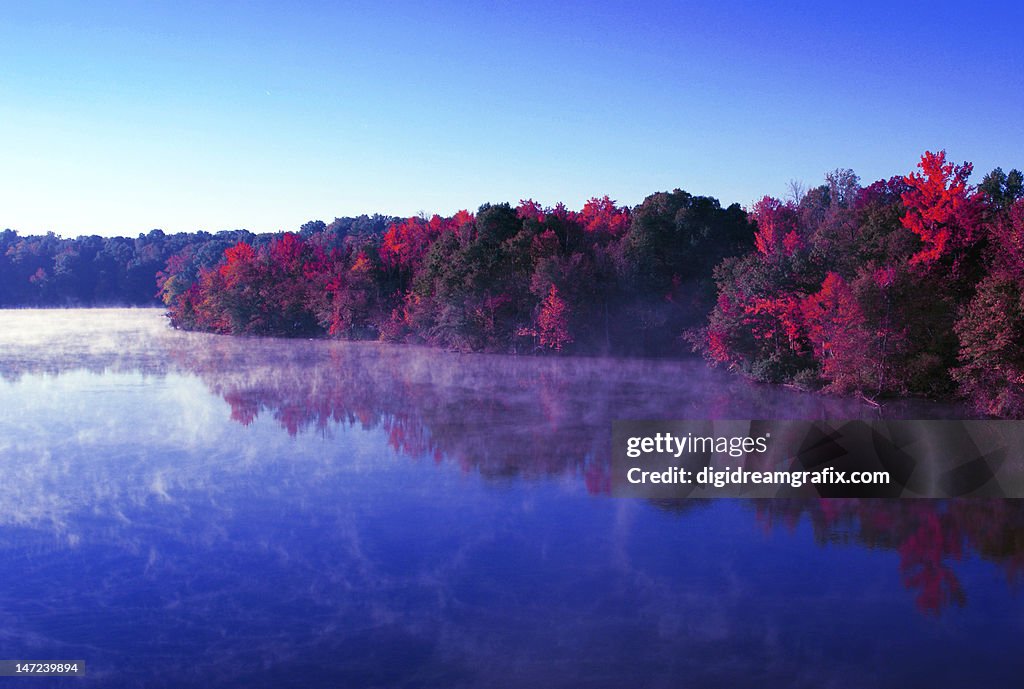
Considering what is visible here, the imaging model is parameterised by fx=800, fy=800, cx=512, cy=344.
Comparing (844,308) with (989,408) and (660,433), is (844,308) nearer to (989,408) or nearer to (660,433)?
(989,408)

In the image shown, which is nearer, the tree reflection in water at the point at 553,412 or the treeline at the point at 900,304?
the tree reflection in water at the point at 553,412

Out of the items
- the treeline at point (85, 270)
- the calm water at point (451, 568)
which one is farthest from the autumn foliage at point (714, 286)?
the treeline at point (85, 270)

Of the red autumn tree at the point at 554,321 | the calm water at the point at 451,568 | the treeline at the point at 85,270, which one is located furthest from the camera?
the treeline at the point at 85,270

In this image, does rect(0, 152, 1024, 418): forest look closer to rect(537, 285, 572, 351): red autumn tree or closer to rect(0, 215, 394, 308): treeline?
rect(537, 285, 572, 351): red autumn tree

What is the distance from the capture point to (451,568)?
12633 mm

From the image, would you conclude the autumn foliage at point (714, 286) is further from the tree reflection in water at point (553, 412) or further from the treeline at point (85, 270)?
the treeline at point (85, 270)

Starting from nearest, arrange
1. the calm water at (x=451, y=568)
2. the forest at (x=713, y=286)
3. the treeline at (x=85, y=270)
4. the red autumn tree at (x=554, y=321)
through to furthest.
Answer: the calm water at (x=451, y=568) < the forest at (x=713, y=286) < the red autumn tree at (x=554, y=321) < the treeline at (x=85, y=270)

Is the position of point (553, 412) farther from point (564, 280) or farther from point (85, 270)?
point (85, 270)

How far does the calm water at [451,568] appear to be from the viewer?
378 inches

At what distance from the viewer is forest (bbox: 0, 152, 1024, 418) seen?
28422mm

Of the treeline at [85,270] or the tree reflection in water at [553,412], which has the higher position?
the treeline at [85,270]

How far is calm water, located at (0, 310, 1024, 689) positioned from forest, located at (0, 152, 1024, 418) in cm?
1245

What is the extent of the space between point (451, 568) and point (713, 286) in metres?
37.1

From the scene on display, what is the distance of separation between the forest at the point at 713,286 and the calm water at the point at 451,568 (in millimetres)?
12453
